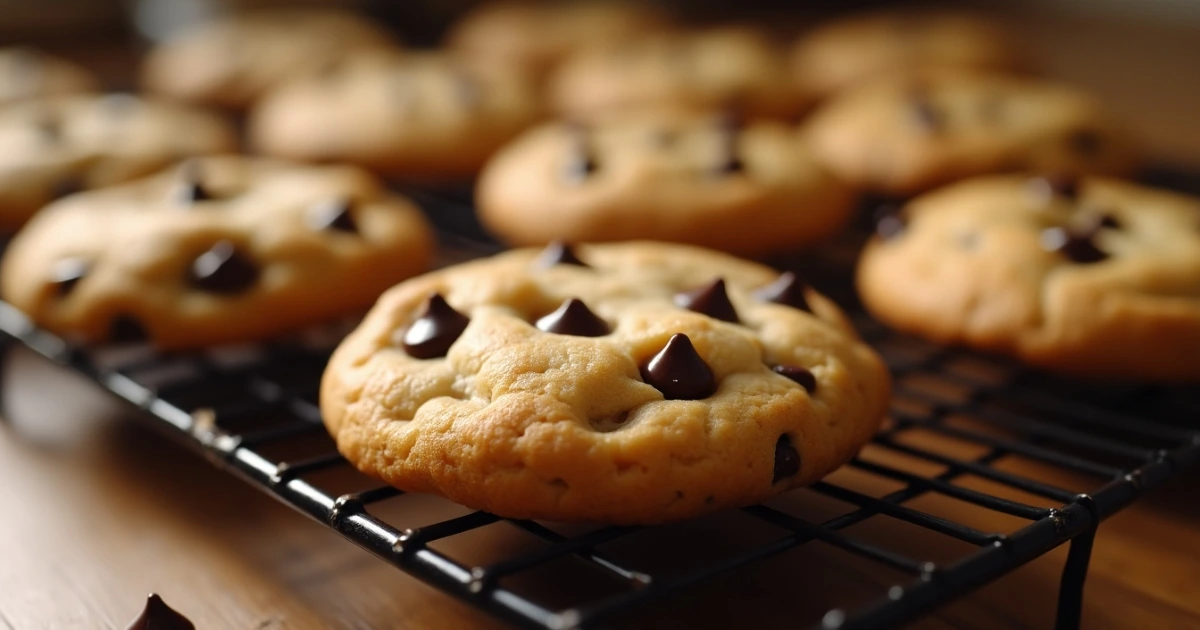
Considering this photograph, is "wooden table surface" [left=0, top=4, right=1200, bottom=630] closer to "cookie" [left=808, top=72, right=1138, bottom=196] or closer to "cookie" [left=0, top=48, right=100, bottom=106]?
"cookie" [left=808, top=72, right=1138, bottom=196]

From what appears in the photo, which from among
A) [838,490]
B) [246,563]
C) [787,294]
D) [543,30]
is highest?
[543,30]

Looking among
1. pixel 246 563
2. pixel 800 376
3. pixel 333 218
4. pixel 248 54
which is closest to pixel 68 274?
pixel 333 218

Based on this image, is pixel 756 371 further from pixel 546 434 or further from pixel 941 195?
pixel 941 195

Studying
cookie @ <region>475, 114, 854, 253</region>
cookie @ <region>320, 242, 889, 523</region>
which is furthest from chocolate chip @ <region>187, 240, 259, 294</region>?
cookie @ <region>475, 114, 854, 253</region>

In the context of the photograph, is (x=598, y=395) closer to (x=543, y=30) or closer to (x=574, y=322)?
(x=574, y=322)

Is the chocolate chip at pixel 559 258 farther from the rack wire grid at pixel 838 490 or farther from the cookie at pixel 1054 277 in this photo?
the cookie at pixel 1054 277

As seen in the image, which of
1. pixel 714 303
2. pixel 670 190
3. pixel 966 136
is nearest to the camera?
pixel 714 303
